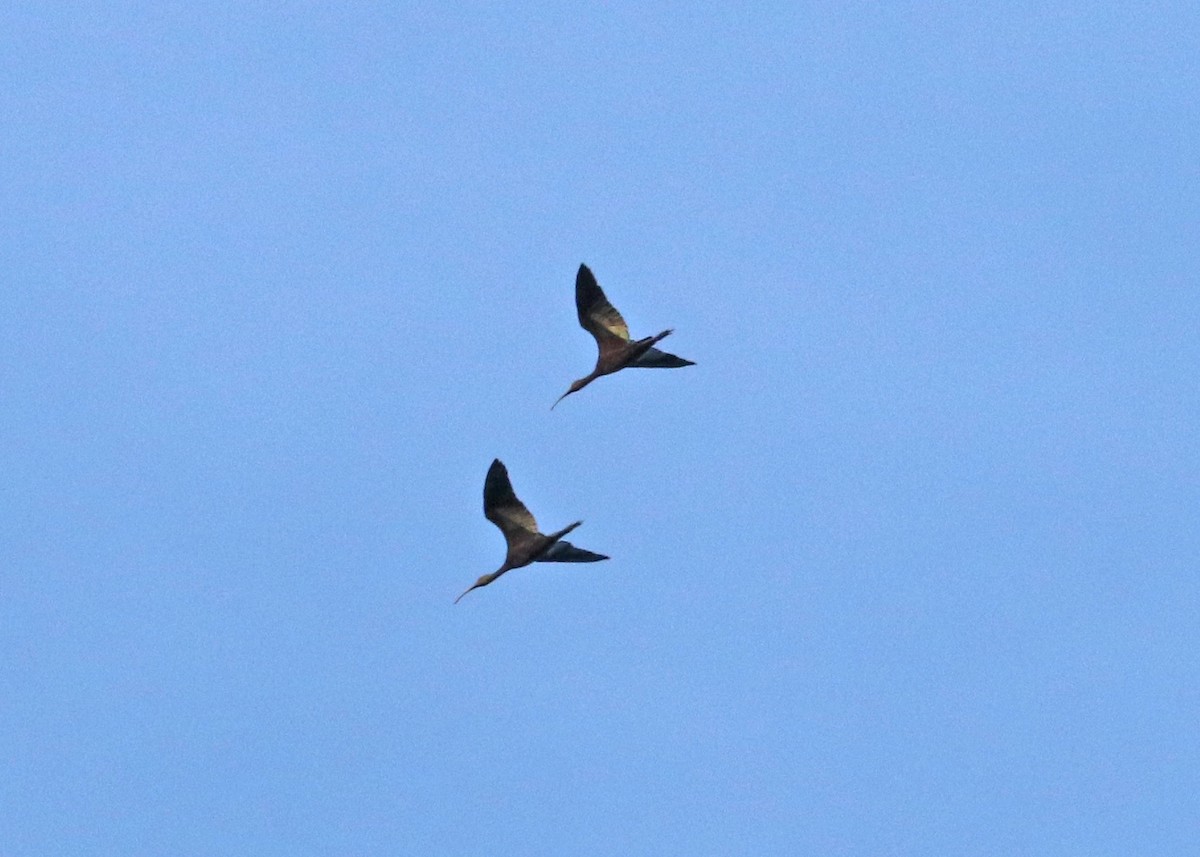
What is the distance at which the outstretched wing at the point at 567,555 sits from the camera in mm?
104588

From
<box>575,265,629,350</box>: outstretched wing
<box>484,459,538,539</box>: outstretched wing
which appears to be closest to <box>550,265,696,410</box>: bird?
<box>575,265,629,350</box>: outstretched wing

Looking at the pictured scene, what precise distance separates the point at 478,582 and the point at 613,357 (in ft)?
24.6

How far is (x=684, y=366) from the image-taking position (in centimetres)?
10462

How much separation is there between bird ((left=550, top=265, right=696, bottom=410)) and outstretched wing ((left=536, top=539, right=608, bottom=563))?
496 cm

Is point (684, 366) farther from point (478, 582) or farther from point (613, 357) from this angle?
point (478, 582)

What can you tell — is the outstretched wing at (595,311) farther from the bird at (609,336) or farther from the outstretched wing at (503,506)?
the outstretched wing at (503,506)

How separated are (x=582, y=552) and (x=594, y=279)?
759 centimetres

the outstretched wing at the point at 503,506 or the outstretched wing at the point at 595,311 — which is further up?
the outstretched wing at the point at 595,311

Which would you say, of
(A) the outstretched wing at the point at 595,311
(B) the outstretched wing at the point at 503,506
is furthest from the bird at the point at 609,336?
(B) the outstretched wing at the point at 503,506

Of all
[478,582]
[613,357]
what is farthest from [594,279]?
[478,582]

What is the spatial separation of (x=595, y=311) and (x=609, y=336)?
1.07 meters

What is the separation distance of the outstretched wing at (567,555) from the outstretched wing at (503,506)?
34.2 inches

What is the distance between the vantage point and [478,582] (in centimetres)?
10675

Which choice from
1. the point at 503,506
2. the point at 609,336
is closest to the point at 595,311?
the point at 609,336
